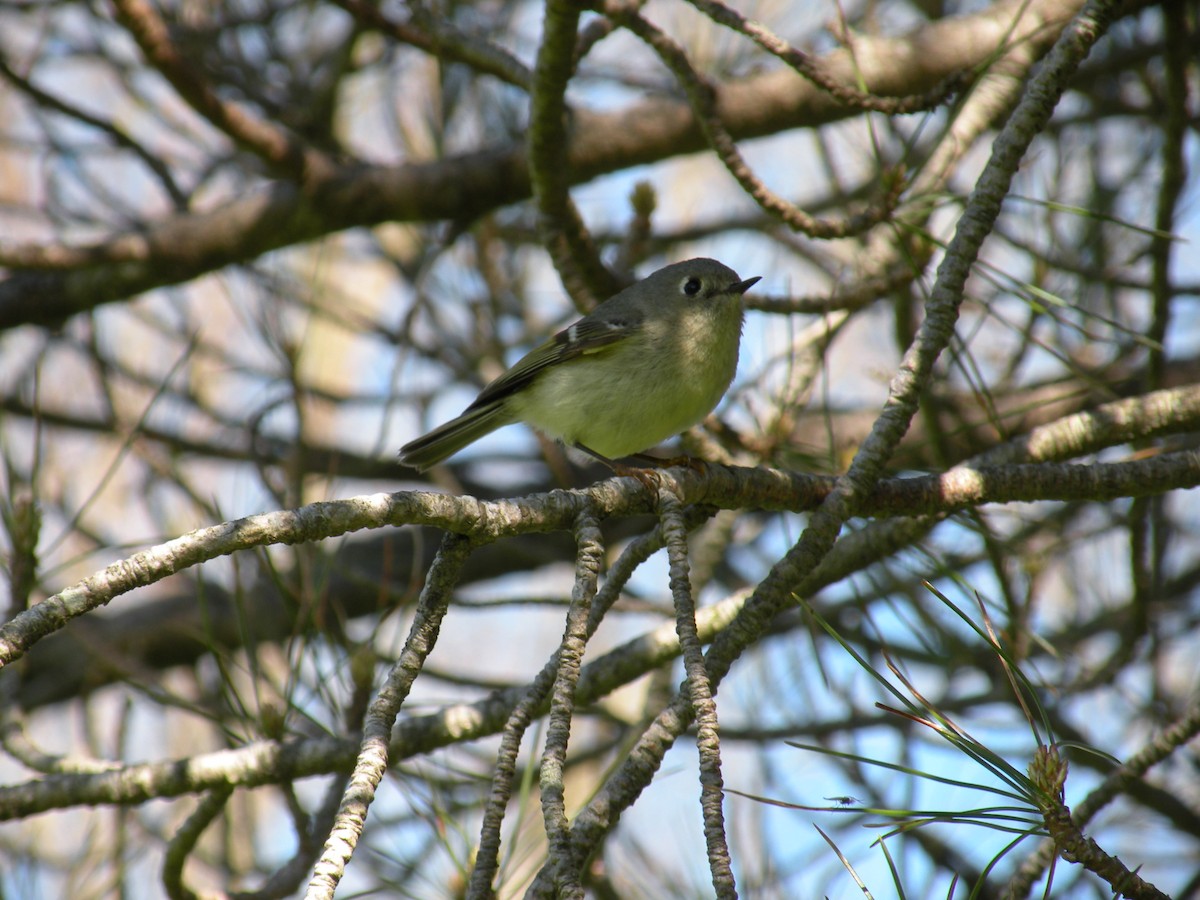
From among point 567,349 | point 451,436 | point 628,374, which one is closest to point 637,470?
point 628,374

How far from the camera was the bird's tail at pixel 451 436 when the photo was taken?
2.94 metres

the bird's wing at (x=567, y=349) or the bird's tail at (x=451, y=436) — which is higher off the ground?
the bird's wing at (x=567, y=349)

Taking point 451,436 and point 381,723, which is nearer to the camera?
point 381,723

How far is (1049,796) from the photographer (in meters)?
1.23

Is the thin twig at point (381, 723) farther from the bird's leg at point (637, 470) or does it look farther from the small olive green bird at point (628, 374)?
the small olive green bird at point (628, 374)

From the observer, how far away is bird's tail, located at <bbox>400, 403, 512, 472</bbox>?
2939mm

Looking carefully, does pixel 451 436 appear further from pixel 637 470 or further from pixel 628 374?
pixel 637 470

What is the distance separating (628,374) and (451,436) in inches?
21.8

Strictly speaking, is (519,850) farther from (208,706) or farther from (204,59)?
(204,59)

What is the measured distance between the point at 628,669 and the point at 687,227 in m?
2.33

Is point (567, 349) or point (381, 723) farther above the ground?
point (567, 349)

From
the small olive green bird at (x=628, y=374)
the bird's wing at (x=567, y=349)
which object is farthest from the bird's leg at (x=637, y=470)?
the bird's wing at (x=567, y=349)

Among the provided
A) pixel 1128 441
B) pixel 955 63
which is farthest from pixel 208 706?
pixel 955 63

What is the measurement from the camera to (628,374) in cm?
276
